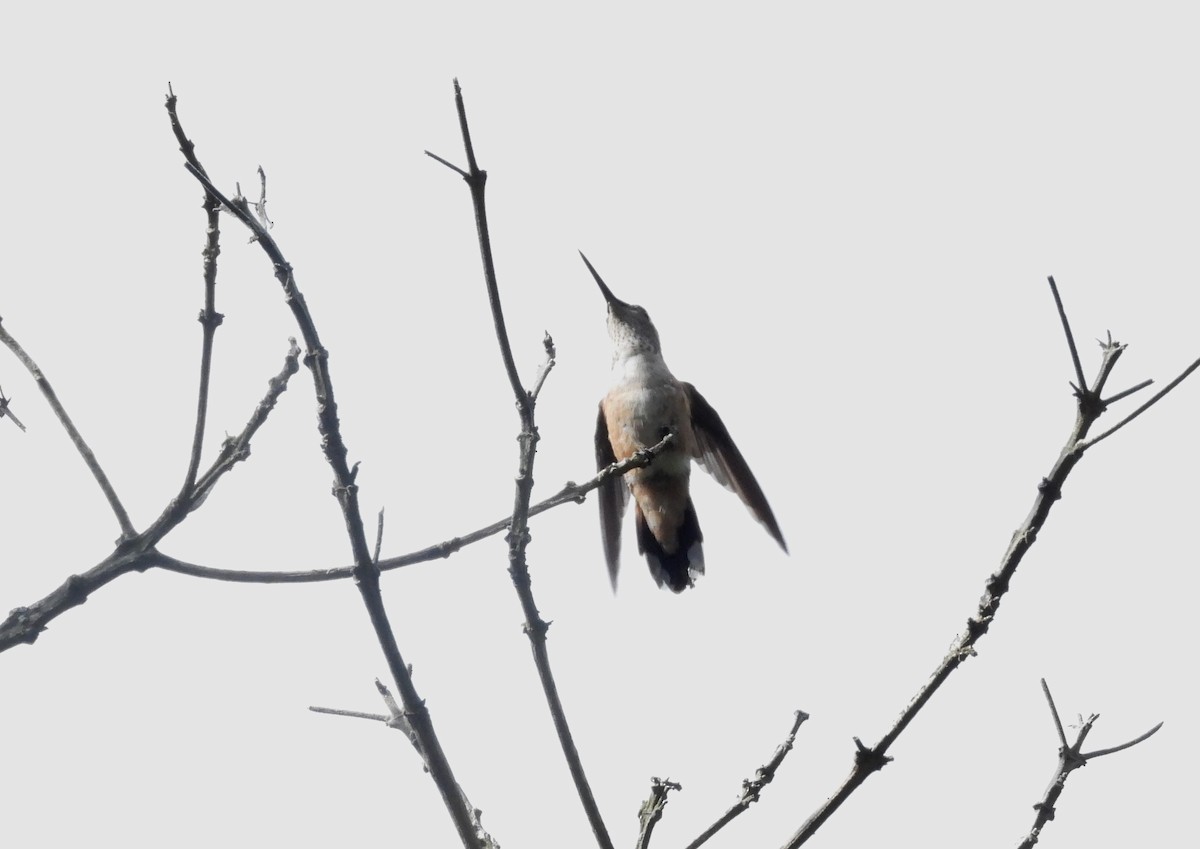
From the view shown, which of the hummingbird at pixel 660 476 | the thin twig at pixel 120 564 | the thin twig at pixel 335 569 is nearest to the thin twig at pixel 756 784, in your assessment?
the thin twig at pixel 335 569

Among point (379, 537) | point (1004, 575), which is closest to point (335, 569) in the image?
point (379, 537)

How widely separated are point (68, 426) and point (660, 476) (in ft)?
15.0

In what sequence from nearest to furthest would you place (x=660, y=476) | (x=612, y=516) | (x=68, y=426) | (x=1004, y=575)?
1. (x=1004, y=575)
2. (x=68, y=426)
3. (x=660, y=476)
4. (x=612, y=516)

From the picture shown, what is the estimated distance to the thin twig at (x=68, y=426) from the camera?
280 centimetres

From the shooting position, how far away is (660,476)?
23.7 feet

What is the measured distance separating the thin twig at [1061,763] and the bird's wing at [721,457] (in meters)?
4.09

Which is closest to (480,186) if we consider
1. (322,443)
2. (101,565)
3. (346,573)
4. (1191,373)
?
(322,443)

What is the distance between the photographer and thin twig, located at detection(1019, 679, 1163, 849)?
9.33 ft

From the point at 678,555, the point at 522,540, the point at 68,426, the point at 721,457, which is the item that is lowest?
the point at 522,540

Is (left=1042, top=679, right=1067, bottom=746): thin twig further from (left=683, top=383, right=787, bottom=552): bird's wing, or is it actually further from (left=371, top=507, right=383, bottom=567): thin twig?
(left=683, top=383, right=787, bottom=552): bird's wing

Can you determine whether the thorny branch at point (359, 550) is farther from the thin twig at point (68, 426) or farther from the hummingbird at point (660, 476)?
the hummingbird at point (660, 476)

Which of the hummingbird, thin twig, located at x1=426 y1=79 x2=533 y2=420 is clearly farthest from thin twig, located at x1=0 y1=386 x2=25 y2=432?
the hummingbird

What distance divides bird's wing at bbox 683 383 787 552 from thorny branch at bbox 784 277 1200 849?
4540 millimetres

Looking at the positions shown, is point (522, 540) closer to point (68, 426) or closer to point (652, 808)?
point (652, 808)
